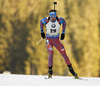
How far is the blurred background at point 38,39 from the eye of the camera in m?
25.5

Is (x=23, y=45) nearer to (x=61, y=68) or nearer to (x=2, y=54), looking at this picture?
(x=2, y=54)

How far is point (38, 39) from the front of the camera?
27.2m

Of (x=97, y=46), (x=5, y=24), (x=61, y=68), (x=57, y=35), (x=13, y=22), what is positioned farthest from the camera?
(x=13, y=22)

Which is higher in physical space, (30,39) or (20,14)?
(20,14)

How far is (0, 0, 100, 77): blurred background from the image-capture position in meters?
25.5

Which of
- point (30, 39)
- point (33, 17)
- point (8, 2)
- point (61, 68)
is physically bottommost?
point (61, 68)

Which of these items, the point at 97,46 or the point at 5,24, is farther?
the point at 5,24

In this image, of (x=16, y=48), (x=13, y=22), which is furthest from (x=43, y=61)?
(x=13, y=22)

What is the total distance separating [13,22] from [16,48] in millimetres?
4671

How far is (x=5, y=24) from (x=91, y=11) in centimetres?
1329

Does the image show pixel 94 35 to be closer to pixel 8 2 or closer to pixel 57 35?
pixel 8 2

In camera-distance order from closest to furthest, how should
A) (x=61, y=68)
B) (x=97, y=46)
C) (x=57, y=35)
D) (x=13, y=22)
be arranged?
(x=57, y=35)
(x=61, y=68)
(x=97, y=46)
(x=13, y=22)

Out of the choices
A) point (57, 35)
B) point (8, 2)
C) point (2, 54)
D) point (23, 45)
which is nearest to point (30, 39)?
point (2, 54)

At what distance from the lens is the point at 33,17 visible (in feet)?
129
